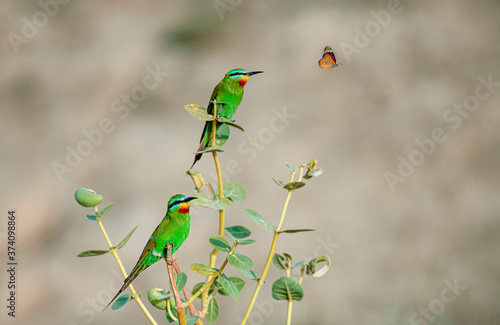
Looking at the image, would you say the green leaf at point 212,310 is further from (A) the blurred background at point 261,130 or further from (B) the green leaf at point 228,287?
(A) the blurred background at point 261,130

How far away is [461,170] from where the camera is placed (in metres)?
1.82

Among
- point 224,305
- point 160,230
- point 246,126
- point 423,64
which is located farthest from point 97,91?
point 160,230

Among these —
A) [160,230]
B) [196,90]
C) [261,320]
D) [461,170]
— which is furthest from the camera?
[196,90]

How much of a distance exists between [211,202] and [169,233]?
3.0 inches

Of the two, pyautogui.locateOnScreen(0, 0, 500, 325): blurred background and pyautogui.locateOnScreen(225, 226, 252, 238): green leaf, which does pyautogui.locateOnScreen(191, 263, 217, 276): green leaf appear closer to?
pyautogui.locateOnScreen(225, 226, 252, 238): green leaf

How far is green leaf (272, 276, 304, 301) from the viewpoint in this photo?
0.54m

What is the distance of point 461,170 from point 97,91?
1555mm

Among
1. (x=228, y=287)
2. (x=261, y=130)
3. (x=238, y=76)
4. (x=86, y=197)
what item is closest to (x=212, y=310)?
(x=228, y=287)

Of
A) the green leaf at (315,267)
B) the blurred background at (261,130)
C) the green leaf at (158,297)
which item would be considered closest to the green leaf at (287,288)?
the green leaf at (315,267)

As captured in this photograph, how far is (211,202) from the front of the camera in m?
0.54

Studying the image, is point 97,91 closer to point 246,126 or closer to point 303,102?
point 246,126

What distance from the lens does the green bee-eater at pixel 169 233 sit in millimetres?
556

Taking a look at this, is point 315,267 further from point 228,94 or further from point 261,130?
point 261,130

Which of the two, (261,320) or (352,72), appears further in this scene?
(352,72)
